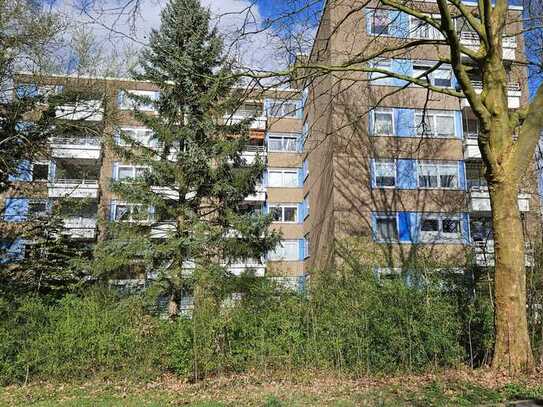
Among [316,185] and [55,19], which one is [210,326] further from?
[316,185]

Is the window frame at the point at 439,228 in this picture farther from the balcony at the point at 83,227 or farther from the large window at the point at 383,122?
the balcony at the point at 83,227

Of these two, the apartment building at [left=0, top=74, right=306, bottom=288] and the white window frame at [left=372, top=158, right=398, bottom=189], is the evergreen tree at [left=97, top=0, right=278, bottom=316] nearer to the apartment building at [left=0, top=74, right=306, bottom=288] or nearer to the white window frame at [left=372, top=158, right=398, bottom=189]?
the apartment building at [left=0, top=74, right=306, bottom=288]

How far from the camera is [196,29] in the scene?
20000 mm

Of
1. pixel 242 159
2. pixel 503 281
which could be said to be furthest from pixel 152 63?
pixel 503 281

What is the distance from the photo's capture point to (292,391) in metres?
8.80

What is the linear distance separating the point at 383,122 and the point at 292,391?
68.2ft

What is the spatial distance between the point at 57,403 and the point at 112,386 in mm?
1645

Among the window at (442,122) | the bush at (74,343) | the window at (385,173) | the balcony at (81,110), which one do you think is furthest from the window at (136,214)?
the window at (442,122)

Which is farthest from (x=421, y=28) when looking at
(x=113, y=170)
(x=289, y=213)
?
(x=113, y=170)

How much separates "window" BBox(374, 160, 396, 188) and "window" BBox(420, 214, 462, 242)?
2584 millimetres

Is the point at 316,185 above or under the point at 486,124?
above

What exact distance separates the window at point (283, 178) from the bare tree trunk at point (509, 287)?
1149 inches

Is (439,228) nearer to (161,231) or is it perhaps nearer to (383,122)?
(383,122)

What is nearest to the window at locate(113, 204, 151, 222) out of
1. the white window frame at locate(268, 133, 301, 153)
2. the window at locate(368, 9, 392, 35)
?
the window at locate(368, 9, 392, 35)
